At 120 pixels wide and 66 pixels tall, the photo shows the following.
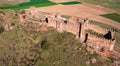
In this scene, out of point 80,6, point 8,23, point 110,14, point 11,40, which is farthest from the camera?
point 80,6

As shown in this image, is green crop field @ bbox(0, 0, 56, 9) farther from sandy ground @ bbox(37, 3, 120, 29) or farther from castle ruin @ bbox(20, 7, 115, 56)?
castle ruin @ bbox(20, 7, 115, 56)

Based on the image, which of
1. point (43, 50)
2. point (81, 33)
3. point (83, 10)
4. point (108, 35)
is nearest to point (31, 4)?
point (83, 10)

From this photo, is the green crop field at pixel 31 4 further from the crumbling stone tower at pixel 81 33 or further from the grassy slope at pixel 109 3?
the crumbling stone tower at pixel 81 33

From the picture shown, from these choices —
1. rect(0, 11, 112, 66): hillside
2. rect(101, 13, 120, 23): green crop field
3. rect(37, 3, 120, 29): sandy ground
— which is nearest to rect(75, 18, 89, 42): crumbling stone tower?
rect(0, 11, 112, 66): hillside

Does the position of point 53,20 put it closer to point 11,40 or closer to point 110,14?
point 11,40

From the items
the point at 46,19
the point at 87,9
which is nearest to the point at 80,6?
the point at 87,9

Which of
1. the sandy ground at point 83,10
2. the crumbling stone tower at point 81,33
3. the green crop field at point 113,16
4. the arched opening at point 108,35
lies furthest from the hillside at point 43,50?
the green crop field at point 113,16

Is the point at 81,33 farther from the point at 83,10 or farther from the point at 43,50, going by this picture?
the point at 83,10

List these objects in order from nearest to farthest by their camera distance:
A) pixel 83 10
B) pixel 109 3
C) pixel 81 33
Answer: pixel 81 33 → pixel 83 10 → pixel 109 3
